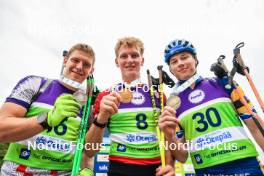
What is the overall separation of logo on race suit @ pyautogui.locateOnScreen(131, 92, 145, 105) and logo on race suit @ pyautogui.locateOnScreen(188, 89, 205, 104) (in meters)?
1.00

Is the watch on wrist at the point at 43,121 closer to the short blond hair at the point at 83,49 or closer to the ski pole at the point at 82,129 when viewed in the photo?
the ski pole at the point at 82,129

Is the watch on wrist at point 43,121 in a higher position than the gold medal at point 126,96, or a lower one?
lower

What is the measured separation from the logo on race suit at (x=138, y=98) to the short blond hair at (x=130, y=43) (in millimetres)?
1186

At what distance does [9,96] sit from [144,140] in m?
2.62

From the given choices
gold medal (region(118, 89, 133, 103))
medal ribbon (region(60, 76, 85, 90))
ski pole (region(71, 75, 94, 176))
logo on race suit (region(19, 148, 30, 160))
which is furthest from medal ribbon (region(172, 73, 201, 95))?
logo on race suit (region(19, 148, 30, 160))

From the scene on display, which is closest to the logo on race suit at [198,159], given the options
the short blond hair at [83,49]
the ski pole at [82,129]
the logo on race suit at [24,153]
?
the ski pole at [82,129]

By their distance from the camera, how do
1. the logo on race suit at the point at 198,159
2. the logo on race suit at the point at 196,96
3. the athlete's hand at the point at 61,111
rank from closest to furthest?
the athlete's hand at the point at 61,111 → the logo on race suit at the point at 198,159 → the logo on race suit at the point at 196,96

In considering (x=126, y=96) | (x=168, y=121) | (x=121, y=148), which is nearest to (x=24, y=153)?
(x=121, y=148)

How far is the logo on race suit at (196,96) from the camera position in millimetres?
4619

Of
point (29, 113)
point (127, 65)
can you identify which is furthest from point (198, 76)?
point (29, 113)

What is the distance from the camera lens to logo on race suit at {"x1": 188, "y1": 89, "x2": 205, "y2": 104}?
4.62m

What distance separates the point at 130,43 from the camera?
215 inches

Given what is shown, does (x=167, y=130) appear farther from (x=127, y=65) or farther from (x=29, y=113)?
(x=29, y=113)

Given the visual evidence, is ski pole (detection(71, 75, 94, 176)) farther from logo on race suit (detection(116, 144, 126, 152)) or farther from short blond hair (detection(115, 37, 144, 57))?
short blond hair (detection(115, 37, 144, 57))
